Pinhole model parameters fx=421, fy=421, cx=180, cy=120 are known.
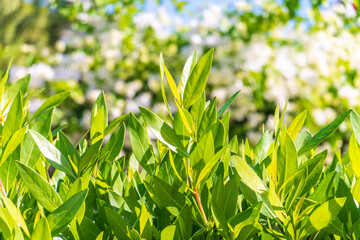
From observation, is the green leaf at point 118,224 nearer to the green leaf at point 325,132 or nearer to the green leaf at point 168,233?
the green leaf at point 168,233

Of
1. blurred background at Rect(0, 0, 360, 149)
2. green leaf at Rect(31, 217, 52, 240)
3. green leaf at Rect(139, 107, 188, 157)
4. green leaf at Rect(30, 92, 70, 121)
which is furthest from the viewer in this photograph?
blurred background at Rect(0, 0, 360, 149)

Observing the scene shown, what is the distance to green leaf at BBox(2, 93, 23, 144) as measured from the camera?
23.3 inches

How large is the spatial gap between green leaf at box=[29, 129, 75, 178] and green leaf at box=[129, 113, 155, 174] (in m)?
0.11

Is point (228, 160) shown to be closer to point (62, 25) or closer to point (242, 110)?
point (242, 110)

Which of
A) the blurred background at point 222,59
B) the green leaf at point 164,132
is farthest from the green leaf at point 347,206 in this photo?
the blurred background at point 222,59

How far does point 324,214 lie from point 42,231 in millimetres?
313

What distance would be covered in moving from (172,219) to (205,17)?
332 centimetres

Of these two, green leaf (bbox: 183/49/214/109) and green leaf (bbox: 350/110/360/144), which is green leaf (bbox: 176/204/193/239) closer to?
green leaf (bbox: 183/49/214/109)

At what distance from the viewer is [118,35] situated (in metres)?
4.17

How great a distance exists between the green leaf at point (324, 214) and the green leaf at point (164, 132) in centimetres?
17

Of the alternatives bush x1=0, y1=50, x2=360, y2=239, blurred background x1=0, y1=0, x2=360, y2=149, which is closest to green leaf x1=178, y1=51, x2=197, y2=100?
bush x1=0, y1=50, x2=360, y2=239

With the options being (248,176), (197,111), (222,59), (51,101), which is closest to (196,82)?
(197,111)

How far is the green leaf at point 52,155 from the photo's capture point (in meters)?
0.56

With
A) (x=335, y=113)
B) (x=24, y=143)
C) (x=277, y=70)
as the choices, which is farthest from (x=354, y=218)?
(x=335, y=113)
